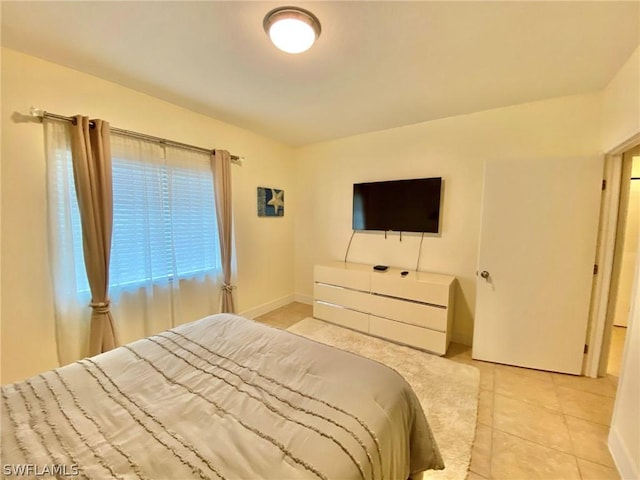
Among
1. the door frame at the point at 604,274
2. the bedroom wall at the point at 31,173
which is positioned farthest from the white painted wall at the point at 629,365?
the bedroom wall at the point at 31,173

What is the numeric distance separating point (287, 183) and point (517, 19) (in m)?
3.08

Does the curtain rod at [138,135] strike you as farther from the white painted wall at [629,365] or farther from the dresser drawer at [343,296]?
the white painted wall at [629,365]

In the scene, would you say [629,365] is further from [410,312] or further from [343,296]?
[343,296]

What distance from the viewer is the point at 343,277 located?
10.5 feet

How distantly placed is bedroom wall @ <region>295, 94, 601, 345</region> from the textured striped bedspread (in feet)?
6.70

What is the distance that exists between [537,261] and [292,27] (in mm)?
2654

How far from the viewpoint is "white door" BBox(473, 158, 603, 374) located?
7.22ft

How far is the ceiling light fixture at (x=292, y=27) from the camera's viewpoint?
4.54 ft

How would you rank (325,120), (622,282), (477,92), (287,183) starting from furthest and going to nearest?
(287,183) → (622,282) → (325,120) → (477,92)

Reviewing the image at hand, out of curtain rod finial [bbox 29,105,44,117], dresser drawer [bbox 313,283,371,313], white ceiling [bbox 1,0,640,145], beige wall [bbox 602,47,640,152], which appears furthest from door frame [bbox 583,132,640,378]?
curtain rod finial [bbox 29,105,44,117]

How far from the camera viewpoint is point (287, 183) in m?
4.04

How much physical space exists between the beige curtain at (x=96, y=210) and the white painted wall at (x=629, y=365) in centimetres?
344

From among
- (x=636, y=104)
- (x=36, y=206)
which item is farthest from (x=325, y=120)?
(x=36, y=206)

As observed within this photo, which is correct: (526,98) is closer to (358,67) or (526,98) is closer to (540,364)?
(358,67)
